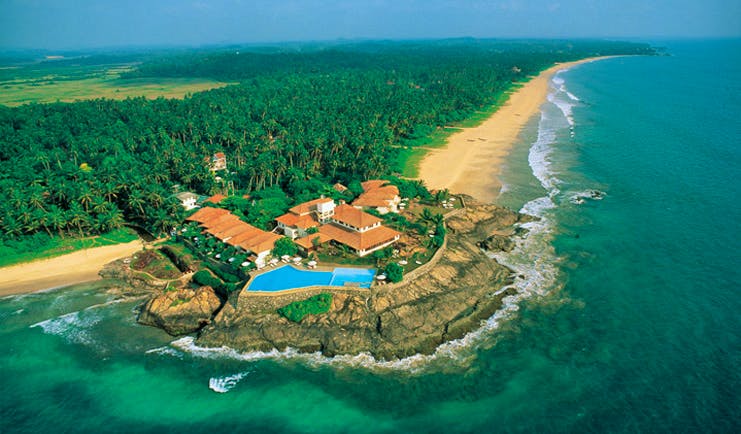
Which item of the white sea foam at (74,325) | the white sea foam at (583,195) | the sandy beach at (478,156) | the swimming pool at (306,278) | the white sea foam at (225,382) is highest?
the sandy beach at (478,156)

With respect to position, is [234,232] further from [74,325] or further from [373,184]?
[373,184]

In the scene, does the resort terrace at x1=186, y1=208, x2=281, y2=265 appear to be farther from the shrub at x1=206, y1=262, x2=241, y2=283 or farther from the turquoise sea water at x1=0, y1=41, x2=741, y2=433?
the turquoise sea water at x1=0, y1=41, x2=741, y2=433

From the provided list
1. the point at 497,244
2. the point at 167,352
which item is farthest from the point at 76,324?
the point at 497,244

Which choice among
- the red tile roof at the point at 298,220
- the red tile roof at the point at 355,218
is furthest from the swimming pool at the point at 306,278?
the red tile roof at the point at 298,220

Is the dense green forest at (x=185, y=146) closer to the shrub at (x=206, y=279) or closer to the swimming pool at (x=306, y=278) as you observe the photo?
the shrub at (x=206, y=279)

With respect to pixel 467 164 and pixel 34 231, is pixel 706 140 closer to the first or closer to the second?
pixel 467 164

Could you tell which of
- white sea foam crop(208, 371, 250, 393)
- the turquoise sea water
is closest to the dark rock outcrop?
the turquoise sea water
